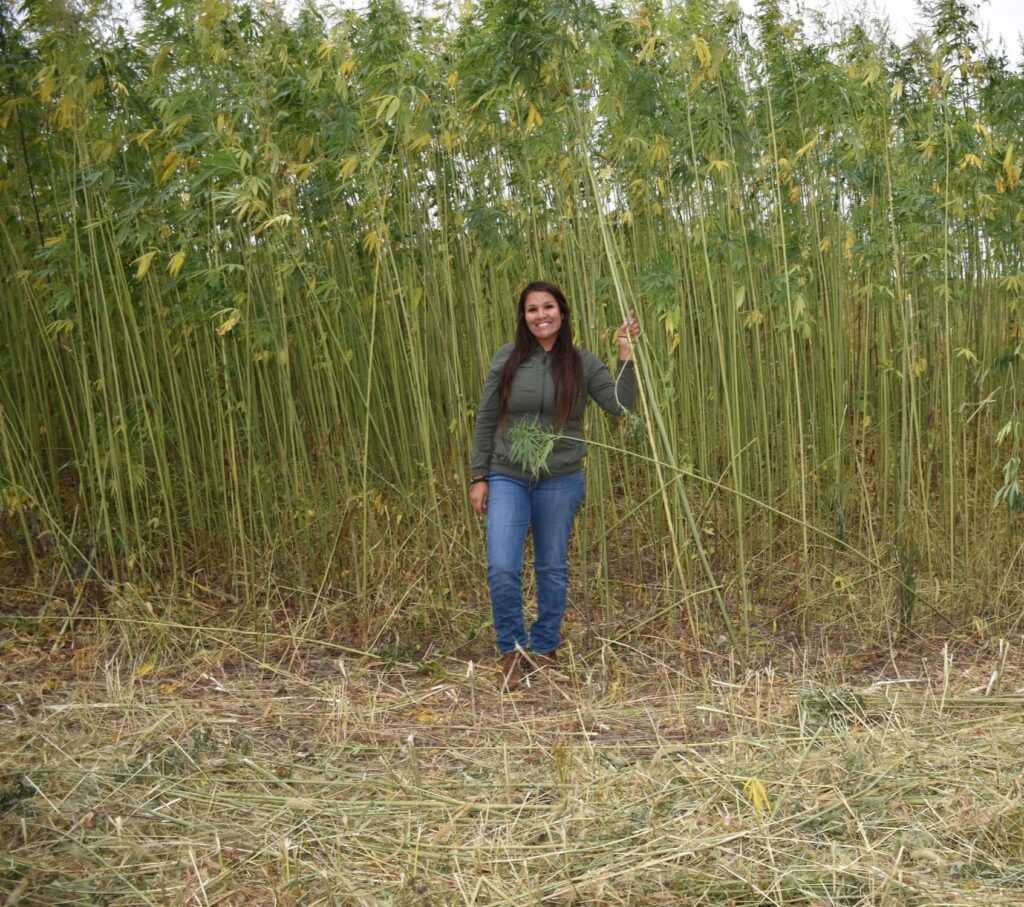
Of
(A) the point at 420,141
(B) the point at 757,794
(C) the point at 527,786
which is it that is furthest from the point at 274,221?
(B) the point at 757,794

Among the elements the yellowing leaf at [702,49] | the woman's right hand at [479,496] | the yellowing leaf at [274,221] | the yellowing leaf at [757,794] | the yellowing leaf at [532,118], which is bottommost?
the yellowing leaf at [757,794]

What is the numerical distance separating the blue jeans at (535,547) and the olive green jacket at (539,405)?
49mm

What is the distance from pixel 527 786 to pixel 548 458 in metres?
1.14

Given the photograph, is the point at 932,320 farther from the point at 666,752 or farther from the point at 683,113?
the point at 666,752

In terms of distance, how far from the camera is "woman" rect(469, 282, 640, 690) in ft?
11.3

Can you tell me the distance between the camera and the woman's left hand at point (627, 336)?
3.34 metres

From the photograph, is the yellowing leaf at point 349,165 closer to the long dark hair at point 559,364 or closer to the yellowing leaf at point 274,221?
the yellowing leaf at point 274,221

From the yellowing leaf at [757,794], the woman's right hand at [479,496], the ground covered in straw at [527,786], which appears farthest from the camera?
the woman's right hand at [479,496]

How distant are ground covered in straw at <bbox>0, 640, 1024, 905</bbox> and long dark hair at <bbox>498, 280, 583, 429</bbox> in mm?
791

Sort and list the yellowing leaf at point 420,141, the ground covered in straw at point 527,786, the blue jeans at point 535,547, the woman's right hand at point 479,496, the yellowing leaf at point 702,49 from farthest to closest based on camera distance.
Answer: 1. the yellowing leaf at point 420,141
2. the woman's right hand at point 479,496
3. the blue jeans at point 535,547
4. the yellowing leaf at point 702,49
5. the ground covered in straw at point 527,786

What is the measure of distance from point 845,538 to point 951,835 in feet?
7.07

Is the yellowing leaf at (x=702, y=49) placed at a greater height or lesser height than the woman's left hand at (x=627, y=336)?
greater

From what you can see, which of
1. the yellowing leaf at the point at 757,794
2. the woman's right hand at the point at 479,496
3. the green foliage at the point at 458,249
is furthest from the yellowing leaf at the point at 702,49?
the yellowing leaf at the point at 757,794

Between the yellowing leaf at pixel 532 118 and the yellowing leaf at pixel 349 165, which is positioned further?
the yellowing leaf at pixel 349 165
